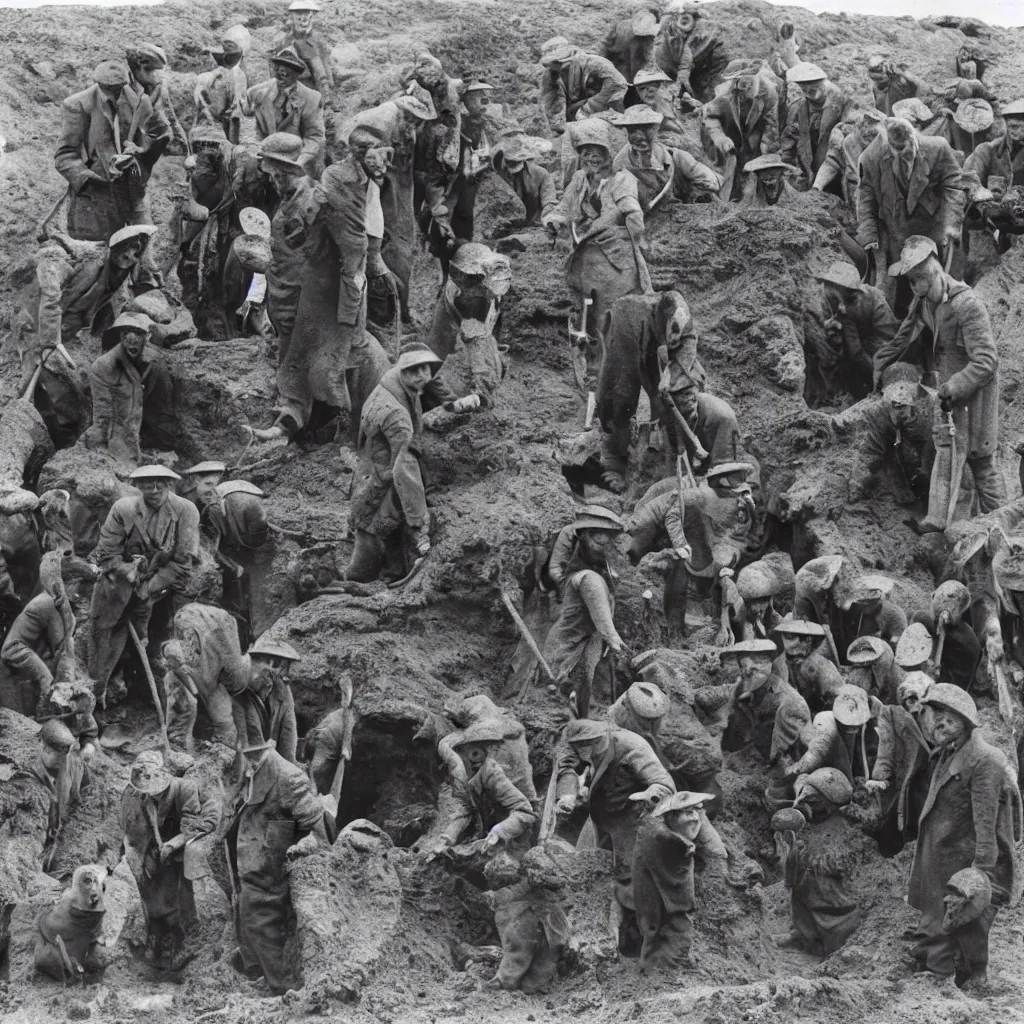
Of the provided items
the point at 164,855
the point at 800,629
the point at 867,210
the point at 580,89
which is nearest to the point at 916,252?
the point at 867,210

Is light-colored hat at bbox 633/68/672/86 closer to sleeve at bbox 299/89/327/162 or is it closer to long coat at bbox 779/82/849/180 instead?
long coat at bbox 779/82/849/180

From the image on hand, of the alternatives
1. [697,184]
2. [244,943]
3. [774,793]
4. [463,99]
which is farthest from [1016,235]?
[244,943]

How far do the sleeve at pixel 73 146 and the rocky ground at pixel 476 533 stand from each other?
3.21 feet

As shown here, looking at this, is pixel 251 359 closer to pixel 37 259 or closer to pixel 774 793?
pixel 37 259

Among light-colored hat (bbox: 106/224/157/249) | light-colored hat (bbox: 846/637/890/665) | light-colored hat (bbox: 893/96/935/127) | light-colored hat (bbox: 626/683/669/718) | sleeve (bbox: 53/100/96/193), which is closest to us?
light-colored hat (bbox: 626/683/669/718)

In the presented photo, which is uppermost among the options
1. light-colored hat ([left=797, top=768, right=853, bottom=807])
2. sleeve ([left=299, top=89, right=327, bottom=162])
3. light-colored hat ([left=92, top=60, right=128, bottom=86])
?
light-colored hat ([left=92, top=60, right=128, bottom=86])

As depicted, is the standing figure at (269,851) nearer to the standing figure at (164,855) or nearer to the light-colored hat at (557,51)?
the standing figure at (164,855)

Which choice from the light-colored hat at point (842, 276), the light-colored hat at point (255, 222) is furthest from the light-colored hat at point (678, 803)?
the light-colored hat at point (255, 222)

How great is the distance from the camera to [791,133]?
42.4 m

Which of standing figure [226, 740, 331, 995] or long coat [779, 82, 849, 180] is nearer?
standing figure [226, 740, 331, 995]

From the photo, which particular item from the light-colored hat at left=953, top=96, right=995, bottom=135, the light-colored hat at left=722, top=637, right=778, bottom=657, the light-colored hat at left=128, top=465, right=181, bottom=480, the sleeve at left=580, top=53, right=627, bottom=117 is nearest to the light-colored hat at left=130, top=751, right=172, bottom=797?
the light-colored hat at left=128, top=465, right=181, bottom=480

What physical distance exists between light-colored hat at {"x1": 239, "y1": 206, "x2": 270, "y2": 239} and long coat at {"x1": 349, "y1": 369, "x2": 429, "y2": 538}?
4242 mm

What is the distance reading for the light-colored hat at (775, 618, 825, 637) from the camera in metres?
34.6

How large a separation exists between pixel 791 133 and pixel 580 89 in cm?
251
